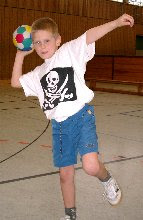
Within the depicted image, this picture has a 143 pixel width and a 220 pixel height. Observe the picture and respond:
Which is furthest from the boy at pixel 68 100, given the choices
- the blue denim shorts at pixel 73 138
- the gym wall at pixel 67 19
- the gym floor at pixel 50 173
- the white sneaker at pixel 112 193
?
the gym wall at pixel 67 19

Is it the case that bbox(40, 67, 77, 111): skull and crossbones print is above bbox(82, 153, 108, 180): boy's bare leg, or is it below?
above

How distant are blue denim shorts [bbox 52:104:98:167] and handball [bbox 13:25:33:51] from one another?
662mm

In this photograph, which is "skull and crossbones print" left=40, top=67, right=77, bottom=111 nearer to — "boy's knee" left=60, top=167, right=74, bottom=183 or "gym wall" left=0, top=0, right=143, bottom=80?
"boy's knee" left=60, top=167, right=74, bottom=183

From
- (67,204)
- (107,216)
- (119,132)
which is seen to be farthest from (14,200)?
(119,132)

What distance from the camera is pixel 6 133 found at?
4754 millimetres

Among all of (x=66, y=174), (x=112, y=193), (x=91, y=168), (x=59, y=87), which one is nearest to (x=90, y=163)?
(x=91, y=168)

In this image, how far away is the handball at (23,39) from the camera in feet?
8.45

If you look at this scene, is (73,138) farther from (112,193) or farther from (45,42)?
(45,42)

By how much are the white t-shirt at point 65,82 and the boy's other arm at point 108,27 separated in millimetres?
48

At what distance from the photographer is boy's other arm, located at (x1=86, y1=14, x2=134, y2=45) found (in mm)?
2092

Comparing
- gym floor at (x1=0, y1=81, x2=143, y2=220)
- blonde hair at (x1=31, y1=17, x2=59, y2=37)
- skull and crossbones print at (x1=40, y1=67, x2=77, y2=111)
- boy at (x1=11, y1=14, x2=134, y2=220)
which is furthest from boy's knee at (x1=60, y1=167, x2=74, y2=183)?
blonde hair at (x1=31, y1=17, x2=59, y2=37)

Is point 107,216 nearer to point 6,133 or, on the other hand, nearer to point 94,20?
point 6,133

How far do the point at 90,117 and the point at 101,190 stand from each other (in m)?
0.76

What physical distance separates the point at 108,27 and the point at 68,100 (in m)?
0.47
